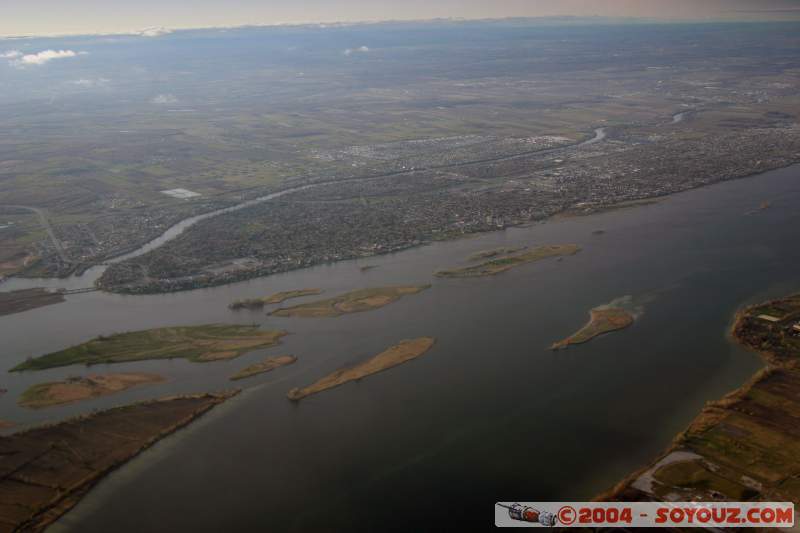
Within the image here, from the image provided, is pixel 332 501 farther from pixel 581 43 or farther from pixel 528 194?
pixel 581 43

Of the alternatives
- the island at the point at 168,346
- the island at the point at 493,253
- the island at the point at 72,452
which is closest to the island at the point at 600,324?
the island at the point at 493,253

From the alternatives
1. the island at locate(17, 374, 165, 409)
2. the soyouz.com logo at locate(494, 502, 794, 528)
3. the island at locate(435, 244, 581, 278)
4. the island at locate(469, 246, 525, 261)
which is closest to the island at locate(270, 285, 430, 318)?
the island at locate(435, 244, 581, 278)

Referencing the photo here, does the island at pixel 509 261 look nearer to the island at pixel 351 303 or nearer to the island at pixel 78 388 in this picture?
the island at pixel 351 303

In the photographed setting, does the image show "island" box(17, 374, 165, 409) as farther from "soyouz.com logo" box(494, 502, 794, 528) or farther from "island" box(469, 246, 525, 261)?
"island" box(469, 246, 525, 261)

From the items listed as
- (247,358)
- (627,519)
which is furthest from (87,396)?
(627,519)

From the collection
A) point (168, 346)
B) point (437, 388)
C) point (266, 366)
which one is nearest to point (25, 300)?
point (168, 346)
